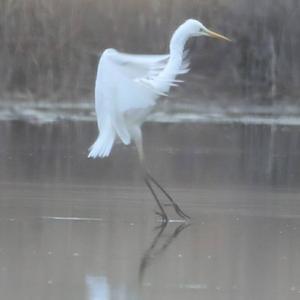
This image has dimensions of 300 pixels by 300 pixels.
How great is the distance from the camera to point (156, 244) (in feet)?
29.6

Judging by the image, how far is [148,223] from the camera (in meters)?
10.1

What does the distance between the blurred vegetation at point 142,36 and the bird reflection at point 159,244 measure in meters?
14.2

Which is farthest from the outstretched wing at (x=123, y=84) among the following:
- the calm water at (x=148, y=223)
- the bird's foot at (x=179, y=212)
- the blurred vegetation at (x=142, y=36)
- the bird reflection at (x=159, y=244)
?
the blurred vegetation at (x=142, y=36)

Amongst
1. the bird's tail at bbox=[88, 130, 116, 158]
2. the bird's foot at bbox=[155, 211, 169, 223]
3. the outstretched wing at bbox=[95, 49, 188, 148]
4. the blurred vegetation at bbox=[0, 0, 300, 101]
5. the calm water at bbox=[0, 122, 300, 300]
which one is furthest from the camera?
the blurred vegetation at bbox=[0, 0, 300, 101]

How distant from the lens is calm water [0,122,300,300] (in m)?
7.48

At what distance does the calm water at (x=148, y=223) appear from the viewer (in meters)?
7.48

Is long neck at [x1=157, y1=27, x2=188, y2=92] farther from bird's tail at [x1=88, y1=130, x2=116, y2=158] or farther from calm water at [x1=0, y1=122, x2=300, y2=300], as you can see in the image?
calm water at [x1=0, y1=122, x2=300, y2=300]

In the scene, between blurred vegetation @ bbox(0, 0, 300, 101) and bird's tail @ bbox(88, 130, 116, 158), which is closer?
bird's tail @ bbox(88, 130, 116, 158)

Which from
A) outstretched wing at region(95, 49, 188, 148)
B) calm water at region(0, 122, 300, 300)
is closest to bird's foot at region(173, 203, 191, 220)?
calm water at region(0, 122, 300, 300)

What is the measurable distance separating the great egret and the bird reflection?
70 cm

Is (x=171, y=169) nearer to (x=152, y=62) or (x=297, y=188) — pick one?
(x=297, y=188)

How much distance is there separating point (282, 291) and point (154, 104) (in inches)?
160

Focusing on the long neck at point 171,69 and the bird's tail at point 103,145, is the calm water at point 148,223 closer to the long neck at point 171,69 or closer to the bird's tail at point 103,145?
the bird's tail at point 103,145

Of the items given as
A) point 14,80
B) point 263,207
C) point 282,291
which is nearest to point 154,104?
point 263,207
